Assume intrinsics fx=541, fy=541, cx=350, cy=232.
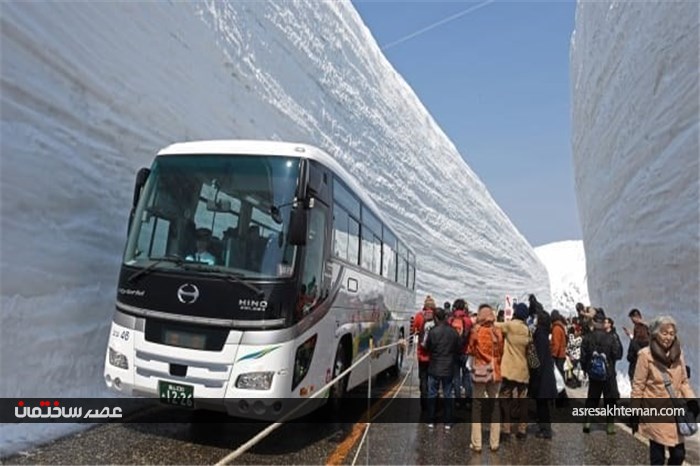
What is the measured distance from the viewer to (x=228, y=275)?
485 centimetres

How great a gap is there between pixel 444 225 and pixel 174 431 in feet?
87.8

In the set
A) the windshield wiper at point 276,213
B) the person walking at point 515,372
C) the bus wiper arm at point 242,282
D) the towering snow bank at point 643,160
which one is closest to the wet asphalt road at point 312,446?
the person walking at point 515,372

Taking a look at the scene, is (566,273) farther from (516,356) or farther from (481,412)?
(481,412)

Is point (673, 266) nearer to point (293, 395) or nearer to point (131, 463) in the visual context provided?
point (293, 395)

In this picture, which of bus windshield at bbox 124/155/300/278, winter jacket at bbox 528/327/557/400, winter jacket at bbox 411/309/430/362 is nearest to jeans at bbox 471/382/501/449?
winter jacket at bbox 528/327/557/400

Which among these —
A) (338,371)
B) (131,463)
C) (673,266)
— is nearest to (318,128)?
(673,266)

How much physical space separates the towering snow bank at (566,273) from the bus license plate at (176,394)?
38.3 meters

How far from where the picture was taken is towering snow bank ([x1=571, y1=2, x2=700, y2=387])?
394 inches

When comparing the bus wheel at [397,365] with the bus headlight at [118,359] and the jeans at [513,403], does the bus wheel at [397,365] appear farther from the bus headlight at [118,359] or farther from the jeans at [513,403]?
the bus headlight at [118,359]

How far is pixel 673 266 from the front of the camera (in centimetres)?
1027

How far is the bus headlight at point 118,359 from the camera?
4998 mm

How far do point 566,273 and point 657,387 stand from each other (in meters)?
50.1

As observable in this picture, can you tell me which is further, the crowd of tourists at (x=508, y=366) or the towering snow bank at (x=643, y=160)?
the towering snow bank at (x=643, y=160)

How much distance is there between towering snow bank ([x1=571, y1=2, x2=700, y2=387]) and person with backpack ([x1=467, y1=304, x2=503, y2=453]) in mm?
4301
